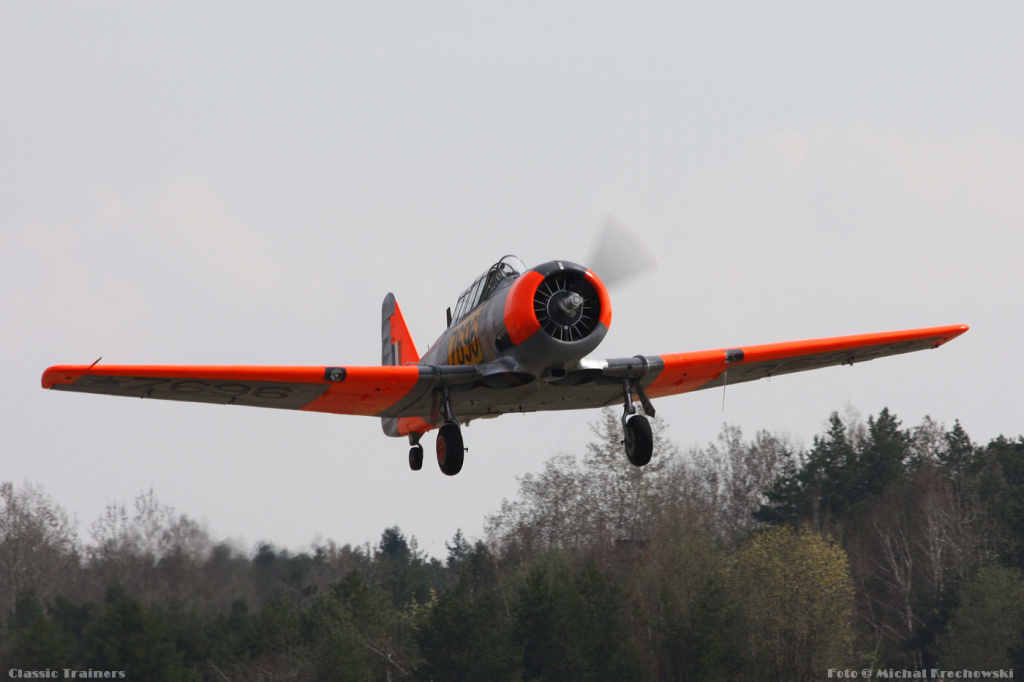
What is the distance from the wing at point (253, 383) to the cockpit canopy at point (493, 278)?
4.31 ft

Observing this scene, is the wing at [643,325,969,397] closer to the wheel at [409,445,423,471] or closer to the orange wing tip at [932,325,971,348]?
the orange wing tip at [932,325,971,348]

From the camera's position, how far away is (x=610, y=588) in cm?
4141

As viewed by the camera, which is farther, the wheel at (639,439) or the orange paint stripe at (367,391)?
the orange paint stripe at (367,391)

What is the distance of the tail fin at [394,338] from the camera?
1962 centimetres

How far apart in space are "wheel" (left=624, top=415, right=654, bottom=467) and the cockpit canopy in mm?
2212

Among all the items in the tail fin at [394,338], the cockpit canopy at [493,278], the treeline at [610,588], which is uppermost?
the tail fin at [394,338]

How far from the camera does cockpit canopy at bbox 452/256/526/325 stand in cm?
1314

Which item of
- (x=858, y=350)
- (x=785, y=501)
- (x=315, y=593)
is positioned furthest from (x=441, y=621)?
(x=858, y=350)

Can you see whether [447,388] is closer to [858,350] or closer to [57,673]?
[858,350]

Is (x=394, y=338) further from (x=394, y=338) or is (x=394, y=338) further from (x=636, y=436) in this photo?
(x=636, y=436)

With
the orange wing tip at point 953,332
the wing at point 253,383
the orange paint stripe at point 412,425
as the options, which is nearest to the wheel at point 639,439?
the wing at point 253,383

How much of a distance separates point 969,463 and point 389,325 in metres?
44.3

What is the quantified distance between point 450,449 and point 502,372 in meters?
1.15

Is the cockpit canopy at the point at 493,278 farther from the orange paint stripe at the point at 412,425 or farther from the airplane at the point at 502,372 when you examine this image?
the orange paint stripe at the point at 412,425
